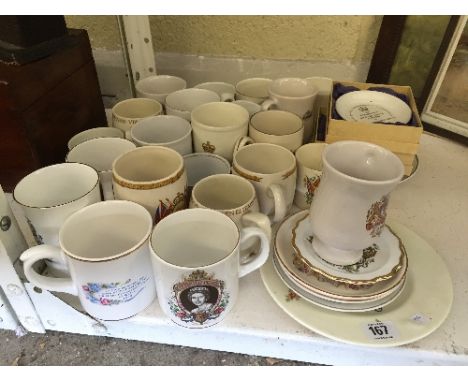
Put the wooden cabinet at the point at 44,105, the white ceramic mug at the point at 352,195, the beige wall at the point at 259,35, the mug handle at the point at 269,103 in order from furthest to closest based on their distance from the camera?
1. the beige wall at the point at 259,35
2. the mug handle at the point at 269,103
3. the wooden cabinet at the point at 44,105
4. the white ceramic mug at the point at 352,195

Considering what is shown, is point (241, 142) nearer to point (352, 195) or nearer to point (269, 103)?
point (269, 103)

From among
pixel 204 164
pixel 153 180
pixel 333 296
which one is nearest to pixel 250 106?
pixel 204 164

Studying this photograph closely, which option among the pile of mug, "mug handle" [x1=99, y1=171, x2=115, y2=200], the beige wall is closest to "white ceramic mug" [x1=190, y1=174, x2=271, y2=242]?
the pile of mug

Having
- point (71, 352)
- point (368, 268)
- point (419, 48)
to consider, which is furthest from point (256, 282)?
point (419, 48)

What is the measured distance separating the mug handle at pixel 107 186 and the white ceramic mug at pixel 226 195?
111mm

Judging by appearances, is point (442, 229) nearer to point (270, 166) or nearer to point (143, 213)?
point (270, 166)

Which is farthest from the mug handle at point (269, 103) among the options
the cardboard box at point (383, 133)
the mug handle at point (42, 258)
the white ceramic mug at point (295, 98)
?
the mug handle at point (42, 258)

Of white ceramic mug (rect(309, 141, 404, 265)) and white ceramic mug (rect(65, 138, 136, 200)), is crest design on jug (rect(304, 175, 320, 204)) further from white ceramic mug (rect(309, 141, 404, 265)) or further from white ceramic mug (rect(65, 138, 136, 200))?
white ceramic mug (rect(65, 138, 136, 200))

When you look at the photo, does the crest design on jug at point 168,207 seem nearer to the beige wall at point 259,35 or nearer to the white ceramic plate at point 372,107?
the white ceramic plate at point 372,107

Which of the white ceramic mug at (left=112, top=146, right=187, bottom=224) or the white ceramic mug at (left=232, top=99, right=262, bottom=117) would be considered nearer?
the white ceramic mug at (left=112, top=146, right=187, bottom=224)

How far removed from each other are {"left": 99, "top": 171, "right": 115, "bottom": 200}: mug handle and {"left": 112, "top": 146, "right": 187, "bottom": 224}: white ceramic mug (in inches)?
1.2

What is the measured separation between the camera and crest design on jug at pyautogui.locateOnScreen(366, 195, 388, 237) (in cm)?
41

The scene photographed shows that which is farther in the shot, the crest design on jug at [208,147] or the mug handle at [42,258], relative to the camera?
the crest design on jug at [208,147]

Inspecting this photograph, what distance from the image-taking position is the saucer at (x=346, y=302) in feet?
1.44
